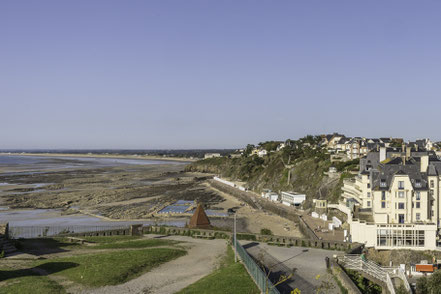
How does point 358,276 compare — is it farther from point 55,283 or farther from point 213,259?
point 55,283

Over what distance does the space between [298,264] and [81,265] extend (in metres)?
16.8

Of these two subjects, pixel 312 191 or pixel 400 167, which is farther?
pixel 312 191

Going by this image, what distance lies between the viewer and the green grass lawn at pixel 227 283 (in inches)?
1013

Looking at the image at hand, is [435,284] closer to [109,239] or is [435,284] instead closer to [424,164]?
[424,164]

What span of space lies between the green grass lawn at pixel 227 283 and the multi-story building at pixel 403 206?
16.4m

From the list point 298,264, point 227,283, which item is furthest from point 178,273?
point 298,264

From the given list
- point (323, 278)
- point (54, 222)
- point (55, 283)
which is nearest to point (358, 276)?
point (323, 278)

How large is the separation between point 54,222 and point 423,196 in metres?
54.1

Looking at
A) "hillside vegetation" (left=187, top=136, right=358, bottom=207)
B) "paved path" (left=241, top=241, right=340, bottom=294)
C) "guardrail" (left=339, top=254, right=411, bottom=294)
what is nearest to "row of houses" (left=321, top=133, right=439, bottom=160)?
"hillside vegetation" (left=187, top=136, right=358, bottom=207)

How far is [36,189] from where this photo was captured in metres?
112

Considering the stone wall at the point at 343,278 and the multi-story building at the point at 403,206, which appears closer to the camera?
the stone wall at the point at 343,278

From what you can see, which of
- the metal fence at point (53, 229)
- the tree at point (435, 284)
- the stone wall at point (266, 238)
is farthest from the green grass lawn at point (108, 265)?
the metal fence at point (53, 229)

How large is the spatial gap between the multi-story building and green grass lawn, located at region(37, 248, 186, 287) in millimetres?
19331

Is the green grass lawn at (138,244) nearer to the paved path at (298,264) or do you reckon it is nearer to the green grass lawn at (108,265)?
the green grass lawn at (108,265)
